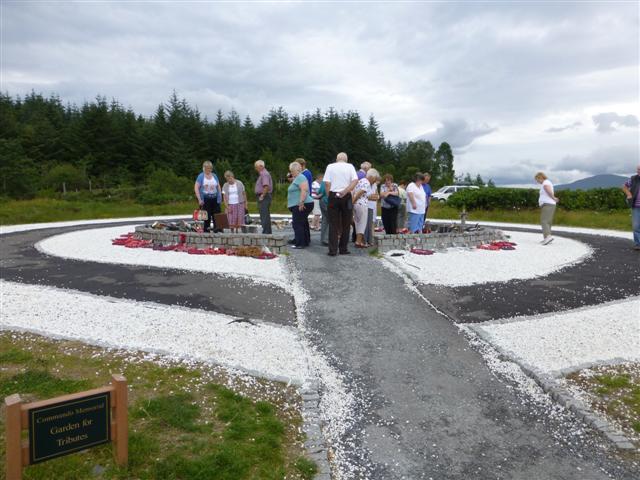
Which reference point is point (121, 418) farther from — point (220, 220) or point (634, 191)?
point (634, 191)

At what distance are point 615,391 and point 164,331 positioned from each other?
15.5ft

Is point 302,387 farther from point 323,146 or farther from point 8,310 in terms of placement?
point 323,146

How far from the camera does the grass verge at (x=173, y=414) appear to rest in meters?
2.99

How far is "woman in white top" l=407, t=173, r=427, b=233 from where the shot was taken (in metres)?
11.6

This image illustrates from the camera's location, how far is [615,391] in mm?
4207

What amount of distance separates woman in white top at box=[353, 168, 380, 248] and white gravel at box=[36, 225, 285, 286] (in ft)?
6.94

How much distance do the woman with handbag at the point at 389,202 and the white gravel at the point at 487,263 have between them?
1.49 m

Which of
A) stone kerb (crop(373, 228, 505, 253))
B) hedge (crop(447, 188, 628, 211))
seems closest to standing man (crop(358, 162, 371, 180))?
stone kerb (crop(373, 228, 505, 253))

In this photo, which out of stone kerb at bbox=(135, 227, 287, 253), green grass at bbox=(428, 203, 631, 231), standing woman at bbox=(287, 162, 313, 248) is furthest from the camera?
green grass at bbox=(428, 203, 631, 231)

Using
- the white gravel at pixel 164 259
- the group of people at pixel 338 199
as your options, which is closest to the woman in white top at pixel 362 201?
the group of people at pixel 338 199

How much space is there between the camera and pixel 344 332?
569 cm

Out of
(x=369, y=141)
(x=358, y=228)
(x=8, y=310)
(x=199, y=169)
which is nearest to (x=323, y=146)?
(x=369, y=141)

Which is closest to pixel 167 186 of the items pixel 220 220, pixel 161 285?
pixel 220 220

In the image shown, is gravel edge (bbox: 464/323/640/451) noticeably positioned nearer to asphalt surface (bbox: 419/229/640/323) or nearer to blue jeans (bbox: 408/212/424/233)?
asphalt surface (bbox: 419/229/640/323)
